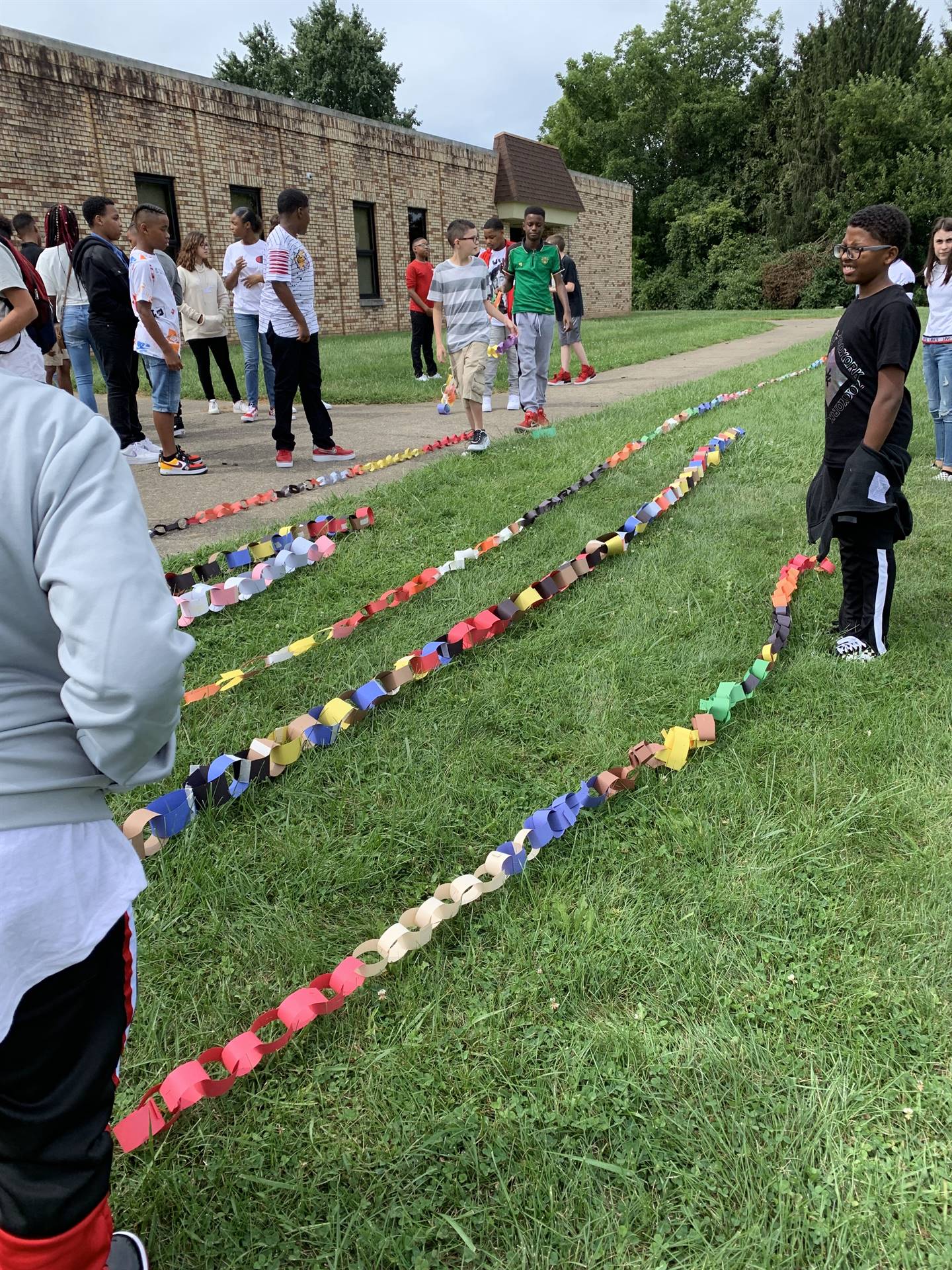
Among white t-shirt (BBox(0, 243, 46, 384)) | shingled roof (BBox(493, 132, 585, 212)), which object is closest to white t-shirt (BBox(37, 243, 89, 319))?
white t-shirt (BBox(0, 243, 46, 384))

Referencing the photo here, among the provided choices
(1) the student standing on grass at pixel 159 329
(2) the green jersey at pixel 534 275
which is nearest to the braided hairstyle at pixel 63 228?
(1) the student standing on grass at pixel 159 329

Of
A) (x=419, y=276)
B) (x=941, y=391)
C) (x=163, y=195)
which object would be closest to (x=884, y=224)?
(x=941, y=391)

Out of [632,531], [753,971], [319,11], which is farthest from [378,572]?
[319,11]

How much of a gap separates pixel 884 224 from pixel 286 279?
4.75m

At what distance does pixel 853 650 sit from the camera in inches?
150

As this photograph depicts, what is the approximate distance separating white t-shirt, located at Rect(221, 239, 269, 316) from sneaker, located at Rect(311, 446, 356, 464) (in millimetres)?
1885

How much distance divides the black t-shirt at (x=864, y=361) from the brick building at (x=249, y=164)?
54.2 feet

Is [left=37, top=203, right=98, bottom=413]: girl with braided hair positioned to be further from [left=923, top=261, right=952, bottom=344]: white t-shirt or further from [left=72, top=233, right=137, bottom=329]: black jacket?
[left=923, top=261, right=952, bottom=344]: white t-shirt

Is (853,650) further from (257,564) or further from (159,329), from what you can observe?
(159,329)

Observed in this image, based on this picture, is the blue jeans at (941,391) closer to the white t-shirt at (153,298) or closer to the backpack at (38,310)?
the white t-shirt at (153,298)

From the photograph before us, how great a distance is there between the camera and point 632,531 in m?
5.43

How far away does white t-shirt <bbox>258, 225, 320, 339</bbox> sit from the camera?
6.83 m

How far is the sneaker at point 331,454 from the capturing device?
768 centimetres

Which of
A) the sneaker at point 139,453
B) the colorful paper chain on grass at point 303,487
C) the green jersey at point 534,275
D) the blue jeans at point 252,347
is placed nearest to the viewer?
the colorful paper chain on grass at point 303,487
